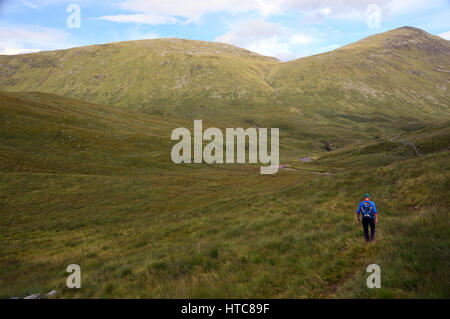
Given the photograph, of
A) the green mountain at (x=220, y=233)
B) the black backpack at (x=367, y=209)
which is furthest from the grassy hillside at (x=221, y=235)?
the black backpack at (x=367, y=209)

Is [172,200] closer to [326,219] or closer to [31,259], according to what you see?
[31,259]

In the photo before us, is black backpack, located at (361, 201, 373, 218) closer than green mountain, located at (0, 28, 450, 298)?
No

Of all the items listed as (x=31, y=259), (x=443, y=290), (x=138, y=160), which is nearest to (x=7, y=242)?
(x=31, y=259)

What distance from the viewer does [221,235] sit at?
15758 millimetres

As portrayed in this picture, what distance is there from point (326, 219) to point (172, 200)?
29.8 metres

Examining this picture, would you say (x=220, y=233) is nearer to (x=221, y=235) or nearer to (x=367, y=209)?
(x=221, y=235)

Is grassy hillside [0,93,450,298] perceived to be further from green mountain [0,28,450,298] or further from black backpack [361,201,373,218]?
black backpack [361,201,373,218]

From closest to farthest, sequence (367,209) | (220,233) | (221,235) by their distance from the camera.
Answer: (367,209) → (221,235) → (220,233)

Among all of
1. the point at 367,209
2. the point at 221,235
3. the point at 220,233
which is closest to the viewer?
the point at 367,209

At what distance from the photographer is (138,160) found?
70.1 metres

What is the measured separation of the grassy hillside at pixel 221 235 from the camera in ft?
23.7

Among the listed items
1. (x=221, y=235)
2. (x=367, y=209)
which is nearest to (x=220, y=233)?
(x=221, y=235)

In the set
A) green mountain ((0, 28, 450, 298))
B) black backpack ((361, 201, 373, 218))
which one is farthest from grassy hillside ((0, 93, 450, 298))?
black backpack ((361, 201, 373, 218))

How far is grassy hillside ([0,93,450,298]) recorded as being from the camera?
724cm
